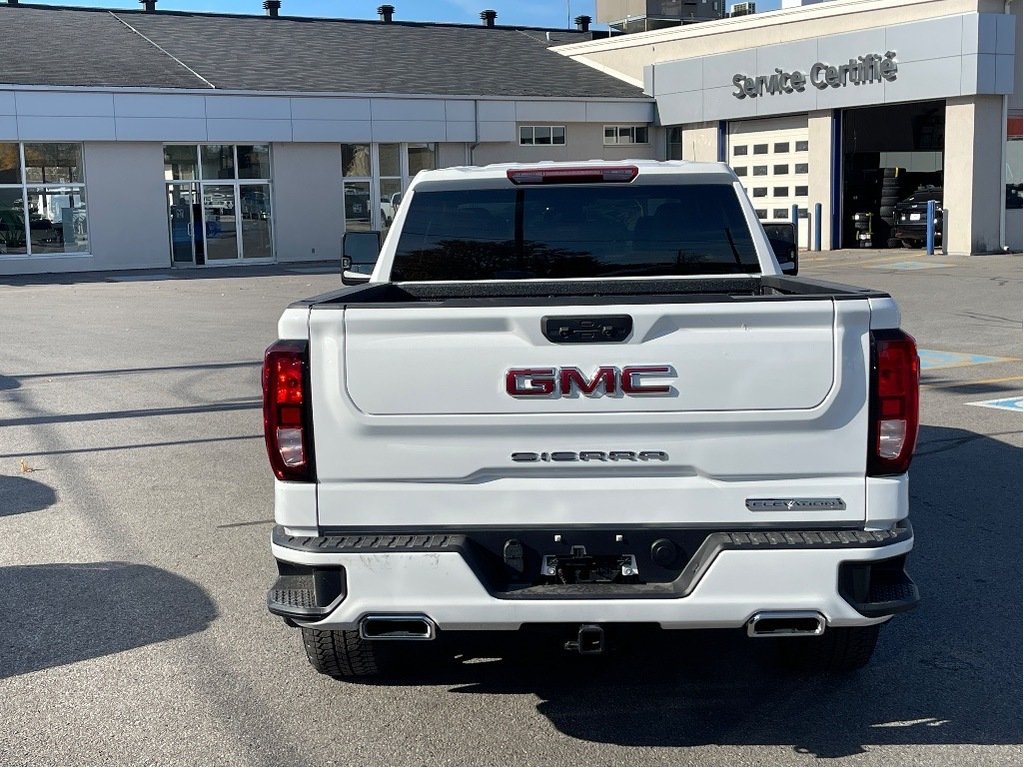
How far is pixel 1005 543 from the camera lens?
6578mm

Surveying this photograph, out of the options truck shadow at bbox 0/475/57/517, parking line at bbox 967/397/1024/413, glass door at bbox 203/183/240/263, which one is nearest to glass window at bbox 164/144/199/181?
glass door at bbox 203/183/240/263

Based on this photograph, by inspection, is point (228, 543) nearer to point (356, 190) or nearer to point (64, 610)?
point (64, 610)

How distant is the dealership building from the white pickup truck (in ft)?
86.4

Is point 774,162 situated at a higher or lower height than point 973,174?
higher

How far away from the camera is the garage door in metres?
32.9

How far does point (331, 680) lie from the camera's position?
15.9ft

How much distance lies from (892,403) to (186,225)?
3032cm

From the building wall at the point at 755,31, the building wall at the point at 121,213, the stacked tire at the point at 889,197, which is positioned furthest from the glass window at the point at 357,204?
the stacked tire at the point at 889,197

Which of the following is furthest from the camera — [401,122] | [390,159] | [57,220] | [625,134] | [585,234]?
[625,134]

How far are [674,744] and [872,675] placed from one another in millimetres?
1034

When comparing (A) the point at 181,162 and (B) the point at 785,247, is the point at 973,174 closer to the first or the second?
(A) the point at 181,162

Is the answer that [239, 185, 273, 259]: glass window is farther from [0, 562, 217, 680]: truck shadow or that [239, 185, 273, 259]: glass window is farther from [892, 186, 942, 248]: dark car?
[0, 562, 217, 680]: truck shadow

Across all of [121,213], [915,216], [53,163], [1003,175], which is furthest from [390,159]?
[1003,175]

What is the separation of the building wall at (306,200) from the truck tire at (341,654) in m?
29.5
